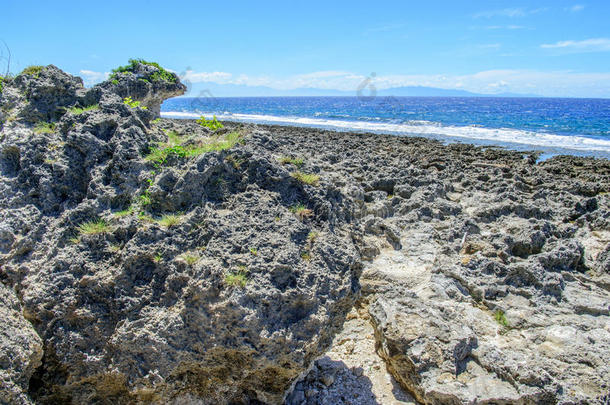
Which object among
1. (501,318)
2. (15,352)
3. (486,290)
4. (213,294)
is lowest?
(501,318)

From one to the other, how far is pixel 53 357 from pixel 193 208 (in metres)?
1.78

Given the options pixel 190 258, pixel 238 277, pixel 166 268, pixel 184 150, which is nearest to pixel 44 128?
pixel 184 150

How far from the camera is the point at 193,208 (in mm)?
4090

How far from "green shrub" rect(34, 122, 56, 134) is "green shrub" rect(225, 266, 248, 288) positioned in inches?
113

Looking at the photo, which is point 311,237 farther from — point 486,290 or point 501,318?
point 486,290

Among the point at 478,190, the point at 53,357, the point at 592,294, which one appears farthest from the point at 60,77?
the point at 478,190

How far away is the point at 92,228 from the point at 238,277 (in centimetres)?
152

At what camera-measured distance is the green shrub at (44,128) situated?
452 cm

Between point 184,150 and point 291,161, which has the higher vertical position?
point 184,150

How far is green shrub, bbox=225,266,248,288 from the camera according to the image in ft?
11.5

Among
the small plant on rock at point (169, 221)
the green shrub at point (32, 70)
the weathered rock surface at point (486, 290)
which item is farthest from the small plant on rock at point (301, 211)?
the green shrub at point (32, 70)

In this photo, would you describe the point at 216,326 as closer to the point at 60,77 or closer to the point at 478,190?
the point at 60,77

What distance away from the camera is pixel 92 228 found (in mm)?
3766

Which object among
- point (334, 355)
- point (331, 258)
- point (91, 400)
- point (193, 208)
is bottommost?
point (334, 355)
